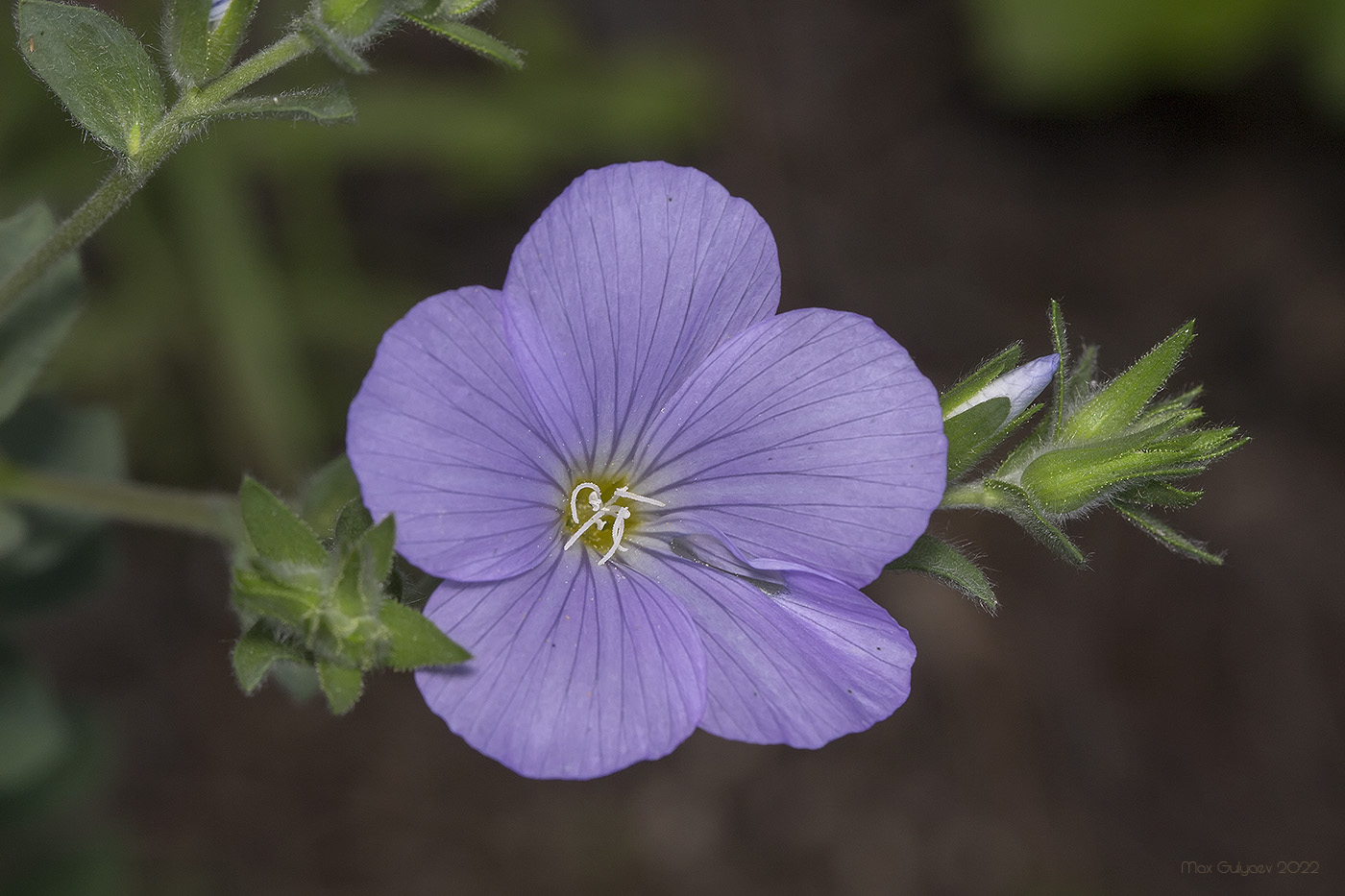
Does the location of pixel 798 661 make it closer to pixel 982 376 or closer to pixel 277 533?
pixel 982 376

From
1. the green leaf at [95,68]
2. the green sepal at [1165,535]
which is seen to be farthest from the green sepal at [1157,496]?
the green leaf at [95,68]

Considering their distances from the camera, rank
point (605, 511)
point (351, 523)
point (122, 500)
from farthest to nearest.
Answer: point (122, 500)
point (605, 511)
point (351, 523)

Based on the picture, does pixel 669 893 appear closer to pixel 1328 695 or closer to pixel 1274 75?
pixel 1328 695

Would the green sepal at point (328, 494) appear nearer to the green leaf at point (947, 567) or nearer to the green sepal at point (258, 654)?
the green sepal at point (258, 654)

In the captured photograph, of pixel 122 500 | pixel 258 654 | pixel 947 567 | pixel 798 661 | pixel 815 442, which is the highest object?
pixel 815 442

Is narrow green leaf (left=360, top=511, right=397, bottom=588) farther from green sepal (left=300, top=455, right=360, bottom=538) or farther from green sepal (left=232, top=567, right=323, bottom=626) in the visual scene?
green sepal (left=300, top=455, right=360, bottom=538)

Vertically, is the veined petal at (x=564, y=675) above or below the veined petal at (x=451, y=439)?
below

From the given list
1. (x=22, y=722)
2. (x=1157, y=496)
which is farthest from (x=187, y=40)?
(x=22, y=722)

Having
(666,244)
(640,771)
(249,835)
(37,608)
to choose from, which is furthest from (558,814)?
(666,244)
